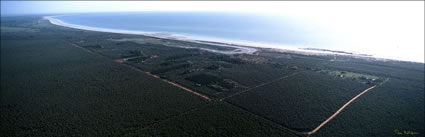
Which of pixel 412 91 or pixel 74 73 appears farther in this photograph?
pixel 74 73

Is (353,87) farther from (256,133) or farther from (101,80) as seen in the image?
(101,80)

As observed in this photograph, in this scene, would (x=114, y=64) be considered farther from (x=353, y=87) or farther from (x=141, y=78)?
(x=353, y=87)

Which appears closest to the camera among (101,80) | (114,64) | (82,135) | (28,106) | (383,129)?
(82,135)

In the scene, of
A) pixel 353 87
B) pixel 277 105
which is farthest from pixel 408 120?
pixel 277 105

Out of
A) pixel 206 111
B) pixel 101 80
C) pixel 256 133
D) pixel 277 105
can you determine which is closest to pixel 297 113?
pixel 277 105

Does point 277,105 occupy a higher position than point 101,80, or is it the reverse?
point 101,80

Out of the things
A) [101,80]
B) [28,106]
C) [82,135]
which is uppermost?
[101,80]

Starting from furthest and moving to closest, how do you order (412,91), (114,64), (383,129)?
(114,64) → (412,91) → (383,129)

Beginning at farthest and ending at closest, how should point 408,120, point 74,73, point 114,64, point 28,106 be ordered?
1. point 114,64
2. point 74,73
3. point 28,106
4. point 408,120

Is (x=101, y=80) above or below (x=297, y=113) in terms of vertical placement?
above

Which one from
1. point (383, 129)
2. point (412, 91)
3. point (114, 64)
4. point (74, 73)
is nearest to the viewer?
point (383, 129)
